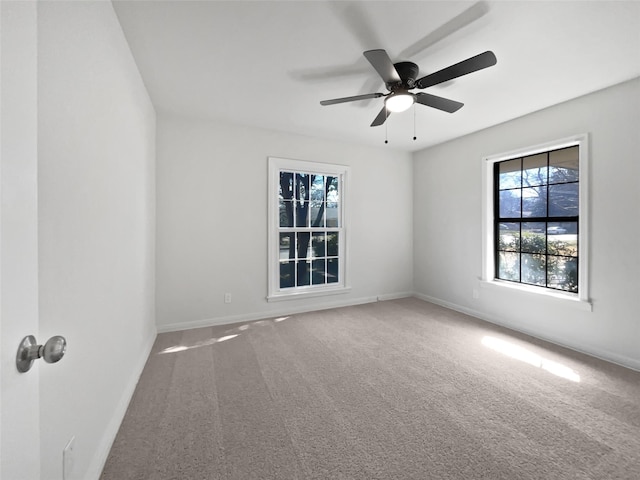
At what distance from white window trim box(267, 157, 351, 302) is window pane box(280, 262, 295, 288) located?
0.09 metres

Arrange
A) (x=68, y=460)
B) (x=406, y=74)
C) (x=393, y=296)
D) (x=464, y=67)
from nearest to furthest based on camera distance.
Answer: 1. (x=68, y=460)
2. (x=464, y=67)
3. (x=406, y=74)
4. (x=393, y=296)

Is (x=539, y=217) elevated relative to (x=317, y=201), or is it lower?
lower

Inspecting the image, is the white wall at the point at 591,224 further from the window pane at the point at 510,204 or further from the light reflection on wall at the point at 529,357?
the light reflection on wall at the point at 529,357

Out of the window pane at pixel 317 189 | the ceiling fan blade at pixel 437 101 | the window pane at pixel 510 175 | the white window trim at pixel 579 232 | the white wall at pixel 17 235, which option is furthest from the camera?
the window pane at pixel 317 189

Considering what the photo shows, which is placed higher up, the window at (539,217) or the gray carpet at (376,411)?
the window at (539,217)

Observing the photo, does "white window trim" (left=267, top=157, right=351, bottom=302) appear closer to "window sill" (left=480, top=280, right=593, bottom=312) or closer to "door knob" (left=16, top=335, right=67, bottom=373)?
"window sill" (left=480, top=280, right=593, bottom=312)

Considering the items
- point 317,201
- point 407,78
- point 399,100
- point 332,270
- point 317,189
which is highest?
point 407,78

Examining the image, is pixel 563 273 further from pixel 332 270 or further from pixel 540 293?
pixel 332 270

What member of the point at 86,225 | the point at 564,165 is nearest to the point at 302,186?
the point at 86,225

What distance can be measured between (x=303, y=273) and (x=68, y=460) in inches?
124

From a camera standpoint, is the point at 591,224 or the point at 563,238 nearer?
the point at 591,224

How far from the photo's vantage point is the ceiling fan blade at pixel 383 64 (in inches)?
70.6

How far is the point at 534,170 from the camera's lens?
3.38 metres

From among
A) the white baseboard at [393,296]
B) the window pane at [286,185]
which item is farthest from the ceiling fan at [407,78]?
the white baseboard at [393,296]
